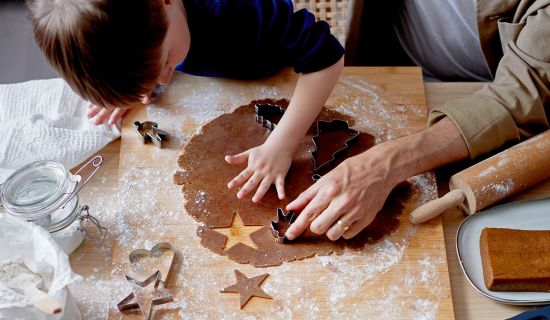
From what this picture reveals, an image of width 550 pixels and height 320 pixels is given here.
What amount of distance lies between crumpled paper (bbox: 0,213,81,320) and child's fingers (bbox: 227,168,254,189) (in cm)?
35

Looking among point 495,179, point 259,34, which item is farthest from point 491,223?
point 259,34

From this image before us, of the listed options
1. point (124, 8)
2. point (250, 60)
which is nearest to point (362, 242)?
point (250, 60)

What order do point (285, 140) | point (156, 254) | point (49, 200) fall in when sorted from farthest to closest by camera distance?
point (285, 140) → point (156, 254) → point (49, 200)

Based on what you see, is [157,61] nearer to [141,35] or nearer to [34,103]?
[141,35]

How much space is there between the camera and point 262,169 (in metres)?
1.15

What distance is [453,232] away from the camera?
1.09m

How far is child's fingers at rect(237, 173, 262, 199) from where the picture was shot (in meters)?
1.14

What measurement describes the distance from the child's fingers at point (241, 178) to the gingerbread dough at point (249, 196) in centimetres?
3

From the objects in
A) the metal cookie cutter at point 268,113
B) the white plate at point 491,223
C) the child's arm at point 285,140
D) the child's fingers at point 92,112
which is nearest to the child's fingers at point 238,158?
the child's arm at point 285,140

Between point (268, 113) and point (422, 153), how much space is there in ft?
1.11

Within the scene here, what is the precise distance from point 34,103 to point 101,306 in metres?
0.51

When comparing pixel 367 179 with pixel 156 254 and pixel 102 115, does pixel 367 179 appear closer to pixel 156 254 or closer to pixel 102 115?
pixel 156 254

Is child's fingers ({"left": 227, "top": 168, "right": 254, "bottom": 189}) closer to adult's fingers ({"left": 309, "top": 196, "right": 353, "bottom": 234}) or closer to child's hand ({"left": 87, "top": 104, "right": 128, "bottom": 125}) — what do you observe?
adult's fingers ({"left": 309, "top": 196, "right": 353, "bottom": 234})

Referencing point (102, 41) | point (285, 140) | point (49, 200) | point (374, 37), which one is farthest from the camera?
point (374, 37)
